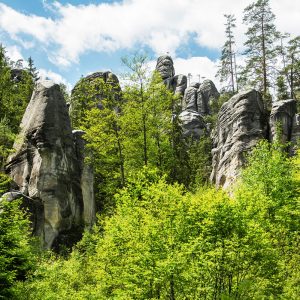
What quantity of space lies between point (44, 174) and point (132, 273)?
14.3 metres

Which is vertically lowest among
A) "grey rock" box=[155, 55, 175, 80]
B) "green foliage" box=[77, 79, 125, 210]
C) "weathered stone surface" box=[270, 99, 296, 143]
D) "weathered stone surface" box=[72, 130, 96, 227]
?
"weathered stone surface" box=[72, 130, 96, 227]

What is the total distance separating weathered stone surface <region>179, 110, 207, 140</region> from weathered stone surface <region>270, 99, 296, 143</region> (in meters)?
19.7

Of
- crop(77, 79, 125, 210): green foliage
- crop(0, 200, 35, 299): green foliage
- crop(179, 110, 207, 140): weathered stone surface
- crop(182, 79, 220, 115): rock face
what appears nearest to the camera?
crop(0, 200, 35, 299): green foliage

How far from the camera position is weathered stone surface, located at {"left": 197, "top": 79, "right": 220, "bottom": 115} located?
69.8 metres

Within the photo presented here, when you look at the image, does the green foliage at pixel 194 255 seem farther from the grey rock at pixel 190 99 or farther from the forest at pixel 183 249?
the grey rock at pixel 190 99

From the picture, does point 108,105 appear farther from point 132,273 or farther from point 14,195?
point 132,273

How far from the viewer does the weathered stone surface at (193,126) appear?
55.2 m

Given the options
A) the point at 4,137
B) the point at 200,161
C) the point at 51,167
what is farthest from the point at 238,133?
the point at 4,137

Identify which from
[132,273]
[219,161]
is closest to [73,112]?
[219,161]

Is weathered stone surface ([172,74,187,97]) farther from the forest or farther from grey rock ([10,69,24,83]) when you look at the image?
the forest

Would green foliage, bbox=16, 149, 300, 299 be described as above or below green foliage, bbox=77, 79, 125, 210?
below

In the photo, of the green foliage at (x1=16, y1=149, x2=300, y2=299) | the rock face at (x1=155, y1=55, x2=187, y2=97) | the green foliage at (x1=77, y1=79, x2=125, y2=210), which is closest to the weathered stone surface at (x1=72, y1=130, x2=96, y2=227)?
the green foliage at (x1=77, y1=79, x2=125, y2=210)

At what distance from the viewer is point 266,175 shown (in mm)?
23359

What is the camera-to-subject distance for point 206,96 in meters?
70.8
